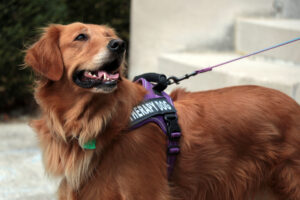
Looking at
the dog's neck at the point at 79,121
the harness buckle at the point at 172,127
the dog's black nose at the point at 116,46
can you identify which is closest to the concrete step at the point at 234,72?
the harness buckle at the point at 172,127

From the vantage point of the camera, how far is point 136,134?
9.37 ft

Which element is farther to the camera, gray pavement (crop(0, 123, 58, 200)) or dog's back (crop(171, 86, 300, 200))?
gray pavement (crop(0, 123, 58, 200))

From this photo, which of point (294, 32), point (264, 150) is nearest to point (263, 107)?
point (264, 150)

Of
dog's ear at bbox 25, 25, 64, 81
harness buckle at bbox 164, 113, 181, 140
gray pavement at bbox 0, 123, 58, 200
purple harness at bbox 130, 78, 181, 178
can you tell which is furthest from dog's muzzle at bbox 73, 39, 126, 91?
gray pavement at bbox 0, 123, 58, 200

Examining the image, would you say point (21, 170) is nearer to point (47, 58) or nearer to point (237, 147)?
point (47, 58)

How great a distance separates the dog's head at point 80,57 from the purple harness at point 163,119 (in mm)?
250

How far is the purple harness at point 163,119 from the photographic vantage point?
114 inches

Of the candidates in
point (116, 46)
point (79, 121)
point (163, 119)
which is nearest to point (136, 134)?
point (163, 119)

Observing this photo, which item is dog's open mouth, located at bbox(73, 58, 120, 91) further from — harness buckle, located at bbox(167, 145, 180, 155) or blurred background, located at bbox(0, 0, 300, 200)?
Result: blurred background, located at bbox(0, 0, 300, 200)

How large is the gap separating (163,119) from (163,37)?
14.8 ft

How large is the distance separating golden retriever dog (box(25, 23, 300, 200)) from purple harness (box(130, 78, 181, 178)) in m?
0.04

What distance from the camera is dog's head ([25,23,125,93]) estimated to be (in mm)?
2830

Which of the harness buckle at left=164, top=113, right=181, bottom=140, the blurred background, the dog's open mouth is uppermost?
the dog's open mouth

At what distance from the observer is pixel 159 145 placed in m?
2.92
